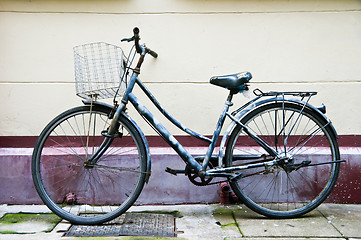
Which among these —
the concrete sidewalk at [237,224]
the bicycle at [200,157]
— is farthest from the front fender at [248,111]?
the concrete sidewalk at [237,224]

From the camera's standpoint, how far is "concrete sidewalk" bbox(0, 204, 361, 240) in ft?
11.5

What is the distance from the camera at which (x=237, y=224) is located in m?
3.78

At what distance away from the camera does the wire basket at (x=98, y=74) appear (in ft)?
11.7

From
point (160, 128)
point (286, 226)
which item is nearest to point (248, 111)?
point (160, 128)

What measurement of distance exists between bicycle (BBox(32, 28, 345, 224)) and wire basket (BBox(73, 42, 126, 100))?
0.04 feet

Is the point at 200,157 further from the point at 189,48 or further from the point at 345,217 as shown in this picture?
the point at 345,217

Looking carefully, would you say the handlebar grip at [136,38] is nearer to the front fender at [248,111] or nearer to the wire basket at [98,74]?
the wire basket at [98,74]

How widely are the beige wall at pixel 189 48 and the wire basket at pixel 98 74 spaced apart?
215 millimetres

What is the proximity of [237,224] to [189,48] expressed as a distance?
175cm

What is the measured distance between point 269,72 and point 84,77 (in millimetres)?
1826

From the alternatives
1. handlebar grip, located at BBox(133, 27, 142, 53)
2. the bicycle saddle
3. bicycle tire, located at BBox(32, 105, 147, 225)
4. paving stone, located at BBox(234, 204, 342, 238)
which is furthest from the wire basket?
paving stone, located at BBox(234, 204, 342, 238)

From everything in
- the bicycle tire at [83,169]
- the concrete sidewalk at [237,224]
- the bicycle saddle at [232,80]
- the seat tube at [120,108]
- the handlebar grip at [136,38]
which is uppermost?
the handlebar grip at [136,38]

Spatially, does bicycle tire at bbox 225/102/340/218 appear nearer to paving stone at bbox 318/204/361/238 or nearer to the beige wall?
paving stone at bbox 318/204/361/238

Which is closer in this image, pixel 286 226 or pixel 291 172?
pixel 286 226
